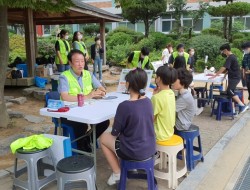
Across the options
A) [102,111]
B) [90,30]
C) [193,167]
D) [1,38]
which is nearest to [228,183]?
[193,167]

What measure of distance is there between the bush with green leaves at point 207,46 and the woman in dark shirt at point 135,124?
12.1 m

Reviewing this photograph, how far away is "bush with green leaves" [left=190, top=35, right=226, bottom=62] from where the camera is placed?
550 inches

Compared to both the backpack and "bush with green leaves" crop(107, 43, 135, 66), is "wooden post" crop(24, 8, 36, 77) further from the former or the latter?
"bush with green leaves" crop(107, 43, 135, 66)

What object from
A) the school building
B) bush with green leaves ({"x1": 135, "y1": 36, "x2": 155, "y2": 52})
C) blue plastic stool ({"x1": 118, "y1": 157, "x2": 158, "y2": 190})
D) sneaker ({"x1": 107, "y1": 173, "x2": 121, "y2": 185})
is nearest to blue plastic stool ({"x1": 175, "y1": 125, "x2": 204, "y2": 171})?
blue plastic stool ({"x1": 118, "y1": 157, "x2": 158, "y2": 190})

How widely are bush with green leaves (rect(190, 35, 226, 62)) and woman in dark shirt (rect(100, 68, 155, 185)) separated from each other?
12.1 m

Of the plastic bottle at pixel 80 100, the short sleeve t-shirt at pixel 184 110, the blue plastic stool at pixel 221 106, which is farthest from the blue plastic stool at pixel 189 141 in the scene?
the blue plastic stool at pixel 221 106

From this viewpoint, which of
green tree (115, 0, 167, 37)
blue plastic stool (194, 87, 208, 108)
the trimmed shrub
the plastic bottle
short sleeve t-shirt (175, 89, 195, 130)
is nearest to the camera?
the plastic bottle

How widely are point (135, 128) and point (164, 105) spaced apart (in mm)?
573

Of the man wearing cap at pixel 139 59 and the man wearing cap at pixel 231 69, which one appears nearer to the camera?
the man wearing cap at pixel 231 69

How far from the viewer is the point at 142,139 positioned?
264 cm

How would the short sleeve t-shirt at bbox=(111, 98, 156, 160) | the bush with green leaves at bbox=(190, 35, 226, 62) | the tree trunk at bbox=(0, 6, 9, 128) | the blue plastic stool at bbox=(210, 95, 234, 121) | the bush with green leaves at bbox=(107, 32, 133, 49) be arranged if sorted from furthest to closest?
the bush with green leaves at bbox=(107, 32, 133, 49) < the bush with green leaves at bbox=(190, 35, 226, 62) < the blue plastic stool at bbox=(210, 95, 234, 121) < the tree trunk at bbox=(0, 6, 9, 128) < the short sleeve t-shirt at bbox=(111, 98, 156, 160)

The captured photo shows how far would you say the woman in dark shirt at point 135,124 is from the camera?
258cm

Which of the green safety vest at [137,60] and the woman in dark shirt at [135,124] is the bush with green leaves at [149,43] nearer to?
the green safety vest at [137,60]

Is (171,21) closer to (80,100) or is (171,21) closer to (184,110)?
(184,110)
